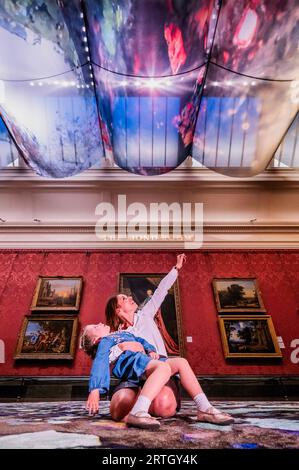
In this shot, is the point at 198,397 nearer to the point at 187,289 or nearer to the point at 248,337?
the point at 248,337

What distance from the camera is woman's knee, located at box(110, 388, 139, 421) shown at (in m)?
2.98

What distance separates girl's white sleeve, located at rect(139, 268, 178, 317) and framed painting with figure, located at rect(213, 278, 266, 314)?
1.66 metres

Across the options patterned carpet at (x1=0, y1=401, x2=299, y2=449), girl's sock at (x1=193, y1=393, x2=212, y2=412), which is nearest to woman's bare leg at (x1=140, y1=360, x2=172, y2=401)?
patterned carpet at (x1=0, y1=401, x2=299, y2=449)

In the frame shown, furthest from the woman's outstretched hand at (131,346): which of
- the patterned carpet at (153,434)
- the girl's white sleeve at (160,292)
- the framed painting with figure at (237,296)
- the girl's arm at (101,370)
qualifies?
the framed painting with figure at (237,296)

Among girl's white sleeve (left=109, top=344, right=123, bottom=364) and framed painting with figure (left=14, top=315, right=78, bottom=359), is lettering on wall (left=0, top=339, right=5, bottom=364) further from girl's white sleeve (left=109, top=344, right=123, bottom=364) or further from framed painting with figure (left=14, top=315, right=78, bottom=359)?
girl's white sleeve (left=109, top=344, right=123, bottom=364)

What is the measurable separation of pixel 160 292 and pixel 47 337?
2.51 metres

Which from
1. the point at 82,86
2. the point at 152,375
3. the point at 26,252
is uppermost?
the point at 82,86

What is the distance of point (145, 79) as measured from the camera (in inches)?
138

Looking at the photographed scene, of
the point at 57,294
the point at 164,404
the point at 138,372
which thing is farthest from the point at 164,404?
the point at 57,294

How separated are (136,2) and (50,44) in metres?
1.02

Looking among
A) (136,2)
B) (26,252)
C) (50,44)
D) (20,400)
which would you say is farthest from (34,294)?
(136,2)

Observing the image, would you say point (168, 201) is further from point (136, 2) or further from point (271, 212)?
point (136, 2)

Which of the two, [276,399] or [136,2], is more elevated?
[136,2]
